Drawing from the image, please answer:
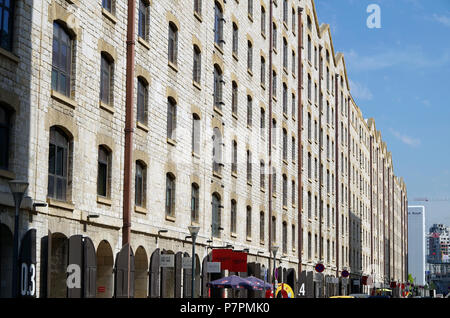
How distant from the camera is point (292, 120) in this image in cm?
5400

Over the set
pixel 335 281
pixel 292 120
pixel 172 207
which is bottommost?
pixel 335 281

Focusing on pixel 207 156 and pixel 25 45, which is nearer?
pixel 25 45

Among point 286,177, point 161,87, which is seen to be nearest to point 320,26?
point 286,177

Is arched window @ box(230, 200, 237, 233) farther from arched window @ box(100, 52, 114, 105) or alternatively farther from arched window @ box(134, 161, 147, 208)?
arched window @ box(100, 52, 114, 105)

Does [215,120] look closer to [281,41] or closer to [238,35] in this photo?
[238,35]

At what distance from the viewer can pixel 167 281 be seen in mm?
31109

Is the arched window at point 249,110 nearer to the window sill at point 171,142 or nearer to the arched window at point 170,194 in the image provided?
the window sill at point 171,142

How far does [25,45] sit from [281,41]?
107 feet

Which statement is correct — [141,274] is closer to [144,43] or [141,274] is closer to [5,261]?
[144,43]

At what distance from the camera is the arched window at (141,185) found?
27.7m

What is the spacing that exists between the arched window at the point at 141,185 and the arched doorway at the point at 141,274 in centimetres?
197

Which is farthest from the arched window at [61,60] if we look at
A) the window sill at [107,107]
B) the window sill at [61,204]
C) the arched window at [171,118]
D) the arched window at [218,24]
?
the arched window at [218,24]

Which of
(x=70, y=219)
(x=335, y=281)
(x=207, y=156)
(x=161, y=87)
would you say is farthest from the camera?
(x=335, y=281)

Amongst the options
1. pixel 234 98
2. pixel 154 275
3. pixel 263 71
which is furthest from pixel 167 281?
pixel 263 71
